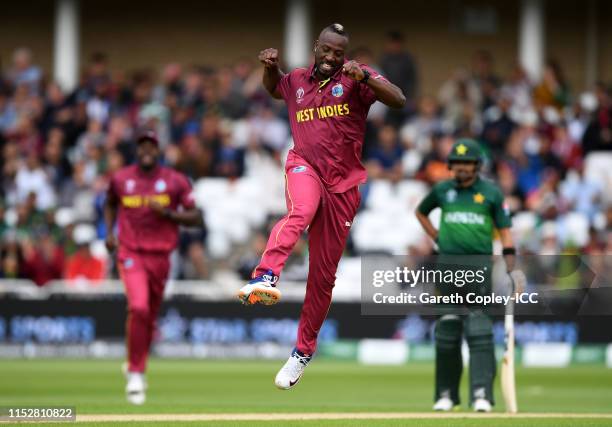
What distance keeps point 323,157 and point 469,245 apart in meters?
2.73

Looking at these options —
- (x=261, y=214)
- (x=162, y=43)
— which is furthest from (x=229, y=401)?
(x=162, y=43)

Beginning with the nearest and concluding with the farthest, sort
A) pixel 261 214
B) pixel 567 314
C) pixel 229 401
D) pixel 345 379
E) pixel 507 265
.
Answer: pixel 507 265 < pixel 229 401 < pixel 345 379 < pixel 567 314 < pixel 261 214

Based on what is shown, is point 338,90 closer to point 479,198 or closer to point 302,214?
point 302,214

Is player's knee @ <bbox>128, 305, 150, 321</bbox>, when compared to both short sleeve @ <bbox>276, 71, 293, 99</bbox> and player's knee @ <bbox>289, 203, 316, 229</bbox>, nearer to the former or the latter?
short sleeve @ <bbox>276, 71, 293, 99</bbox>

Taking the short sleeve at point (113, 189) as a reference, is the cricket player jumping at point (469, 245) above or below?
below

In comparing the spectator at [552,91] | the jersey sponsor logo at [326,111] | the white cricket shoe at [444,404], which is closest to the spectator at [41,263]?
the spectator at [552,91]

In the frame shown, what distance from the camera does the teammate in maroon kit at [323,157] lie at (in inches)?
417

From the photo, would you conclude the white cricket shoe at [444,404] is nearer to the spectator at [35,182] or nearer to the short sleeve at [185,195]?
the short sleeve at [185,195]

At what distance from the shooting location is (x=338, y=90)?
10.7m

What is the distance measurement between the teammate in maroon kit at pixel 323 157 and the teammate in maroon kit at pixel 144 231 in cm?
373

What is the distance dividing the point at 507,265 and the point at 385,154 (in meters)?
10.7

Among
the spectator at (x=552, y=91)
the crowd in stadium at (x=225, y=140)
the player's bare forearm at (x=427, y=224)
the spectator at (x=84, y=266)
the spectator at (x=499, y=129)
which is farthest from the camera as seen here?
the spectator at (x=552, y=91)

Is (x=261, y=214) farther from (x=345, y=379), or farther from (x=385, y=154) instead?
(x=345, y=379)

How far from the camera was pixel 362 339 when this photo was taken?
21.5 m
